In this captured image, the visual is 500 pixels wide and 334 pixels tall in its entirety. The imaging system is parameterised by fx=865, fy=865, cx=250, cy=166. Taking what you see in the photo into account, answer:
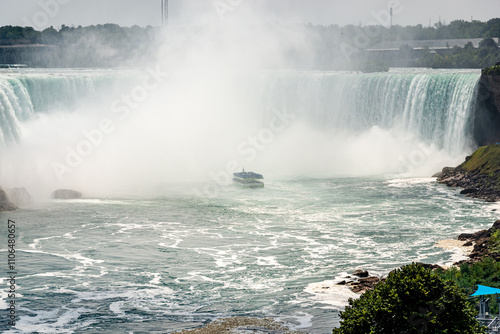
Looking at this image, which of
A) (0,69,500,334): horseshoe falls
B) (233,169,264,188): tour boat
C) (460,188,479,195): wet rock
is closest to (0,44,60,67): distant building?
(0,69,500,334): horseshoe falls

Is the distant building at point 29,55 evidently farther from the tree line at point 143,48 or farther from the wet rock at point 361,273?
the wet rock at point 361,273

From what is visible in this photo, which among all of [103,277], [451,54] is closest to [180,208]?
[103,277]

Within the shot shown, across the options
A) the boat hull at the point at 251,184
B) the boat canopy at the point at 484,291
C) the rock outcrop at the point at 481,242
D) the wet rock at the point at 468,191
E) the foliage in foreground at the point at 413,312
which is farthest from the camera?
the boat hull at the point at 251,184

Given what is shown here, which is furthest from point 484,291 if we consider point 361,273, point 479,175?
point 479,175

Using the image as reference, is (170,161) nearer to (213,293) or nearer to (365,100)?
(365,100)

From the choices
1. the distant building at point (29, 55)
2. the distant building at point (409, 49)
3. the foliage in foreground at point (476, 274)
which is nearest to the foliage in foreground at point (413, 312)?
the foliage in foreground at point (476, 274)

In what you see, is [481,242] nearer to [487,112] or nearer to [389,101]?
[487,112]
